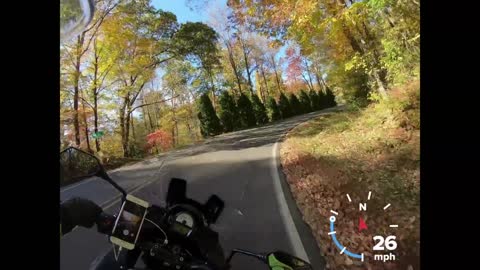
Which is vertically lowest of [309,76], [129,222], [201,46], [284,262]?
[284,262]

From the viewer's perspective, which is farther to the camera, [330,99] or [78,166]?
[330,99]

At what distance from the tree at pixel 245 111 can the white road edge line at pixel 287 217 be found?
24 cm

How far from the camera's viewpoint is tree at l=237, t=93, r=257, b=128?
2441 mm

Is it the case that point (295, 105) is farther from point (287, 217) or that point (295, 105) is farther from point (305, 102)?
point (287, 217)

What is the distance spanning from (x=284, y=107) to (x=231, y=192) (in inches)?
21.9

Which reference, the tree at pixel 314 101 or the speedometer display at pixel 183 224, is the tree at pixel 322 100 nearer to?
the tree at pixel 314 101

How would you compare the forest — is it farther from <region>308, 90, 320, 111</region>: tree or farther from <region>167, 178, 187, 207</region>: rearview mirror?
<region>167, 178, 187, 207</region>: rearview mirror

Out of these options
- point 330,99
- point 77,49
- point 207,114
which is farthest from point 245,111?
point 77,49

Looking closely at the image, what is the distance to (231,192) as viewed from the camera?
224 centimetres

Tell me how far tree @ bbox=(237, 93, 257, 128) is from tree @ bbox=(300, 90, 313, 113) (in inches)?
10.8

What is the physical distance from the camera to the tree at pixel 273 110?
2.44 metres

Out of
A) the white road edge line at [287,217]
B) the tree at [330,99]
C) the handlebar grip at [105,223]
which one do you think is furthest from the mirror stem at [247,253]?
the tree at [330,99]

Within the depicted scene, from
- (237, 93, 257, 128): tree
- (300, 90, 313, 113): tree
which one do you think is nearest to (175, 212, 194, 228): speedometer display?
(237, 93, 257, 128): tree
